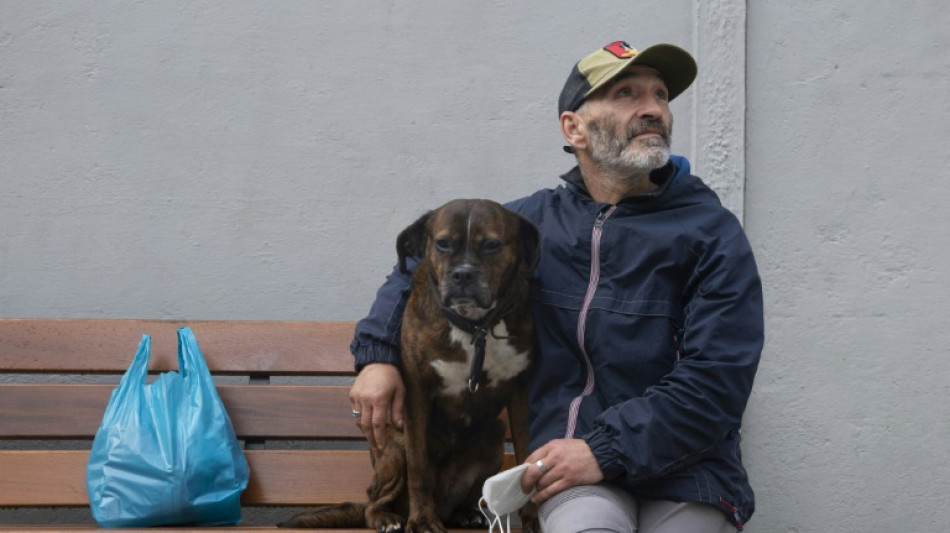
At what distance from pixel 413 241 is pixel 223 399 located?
0.94 metres

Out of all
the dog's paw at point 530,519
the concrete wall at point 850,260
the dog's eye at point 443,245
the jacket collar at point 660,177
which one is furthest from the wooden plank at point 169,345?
the concrete wall at point 850,260

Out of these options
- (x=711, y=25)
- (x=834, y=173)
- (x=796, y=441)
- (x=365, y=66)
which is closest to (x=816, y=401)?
(x=796, y=441)

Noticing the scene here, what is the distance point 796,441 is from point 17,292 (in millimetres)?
2826

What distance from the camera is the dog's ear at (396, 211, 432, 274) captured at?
3.16 meters

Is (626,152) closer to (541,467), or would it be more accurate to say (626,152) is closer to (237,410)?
(541,467)

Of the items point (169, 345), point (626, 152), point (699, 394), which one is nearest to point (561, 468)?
point (699, 394)

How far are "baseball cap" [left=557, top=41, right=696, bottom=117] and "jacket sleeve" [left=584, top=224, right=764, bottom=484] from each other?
0.57m

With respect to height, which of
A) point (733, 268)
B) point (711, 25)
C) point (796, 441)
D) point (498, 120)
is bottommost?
point (796, 441)

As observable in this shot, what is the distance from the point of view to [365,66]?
404cm

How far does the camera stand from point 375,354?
3.11m

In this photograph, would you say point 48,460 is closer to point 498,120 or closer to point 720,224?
point 498,120

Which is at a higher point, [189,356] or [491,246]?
[491,246]

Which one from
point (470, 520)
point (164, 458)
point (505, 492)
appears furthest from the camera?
point (470, 520)

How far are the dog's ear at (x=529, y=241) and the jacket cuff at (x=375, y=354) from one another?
448mm
